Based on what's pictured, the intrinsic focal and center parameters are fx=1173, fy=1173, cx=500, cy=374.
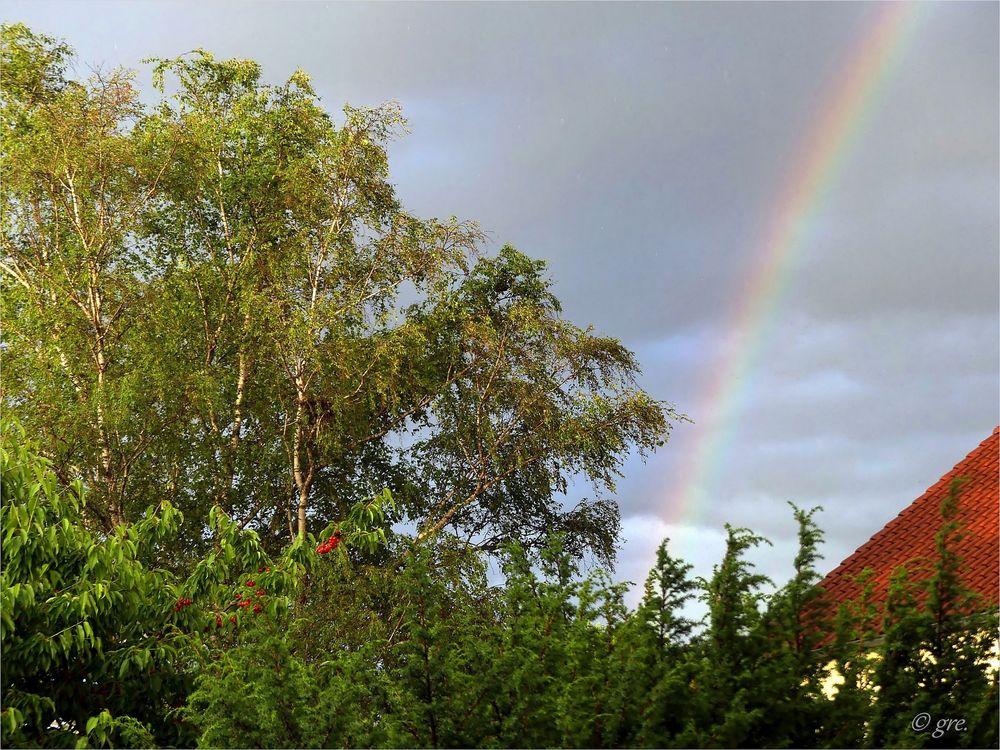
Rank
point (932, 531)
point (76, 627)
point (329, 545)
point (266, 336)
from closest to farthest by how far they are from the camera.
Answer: point (76, 627), point (329, 545), point (932, 531), point (266, 336)

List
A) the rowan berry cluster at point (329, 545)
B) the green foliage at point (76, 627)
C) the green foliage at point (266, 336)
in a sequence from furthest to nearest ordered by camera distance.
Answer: the green foliage at point (266, 336)
the rowan berry cluster at point (329, 545)
the green foliage at point (76, 627)

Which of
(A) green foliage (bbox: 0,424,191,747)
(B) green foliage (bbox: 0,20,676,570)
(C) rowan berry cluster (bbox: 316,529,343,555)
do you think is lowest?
(A) green foliage (bbox: 0,424,191,747)

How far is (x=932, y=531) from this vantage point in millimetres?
13766

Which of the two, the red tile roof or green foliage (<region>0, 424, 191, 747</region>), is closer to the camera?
green foliage (<region>0, 424, 191, 747</region>)

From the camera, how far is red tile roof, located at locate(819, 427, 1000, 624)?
1238cm

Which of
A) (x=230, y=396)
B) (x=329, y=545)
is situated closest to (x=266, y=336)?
(x=230, y=396)

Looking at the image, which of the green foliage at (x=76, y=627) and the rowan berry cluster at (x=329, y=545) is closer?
the green foliage at (x=76, y=627)

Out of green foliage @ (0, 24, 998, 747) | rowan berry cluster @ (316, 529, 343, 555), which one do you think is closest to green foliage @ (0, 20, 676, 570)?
green foliage @ (0, 24, 998, 747)

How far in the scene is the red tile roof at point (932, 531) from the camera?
12.4 m

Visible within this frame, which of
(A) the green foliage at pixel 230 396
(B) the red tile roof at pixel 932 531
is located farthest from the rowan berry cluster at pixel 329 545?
(B) the red tile roof at pixel 932 531

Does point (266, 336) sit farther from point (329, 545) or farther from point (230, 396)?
point (329, 545)

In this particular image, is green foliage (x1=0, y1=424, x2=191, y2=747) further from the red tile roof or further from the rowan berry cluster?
the red tile roof

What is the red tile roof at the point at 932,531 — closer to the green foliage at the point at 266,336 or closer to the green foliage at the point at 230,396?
the green foliage at the point at 230,396

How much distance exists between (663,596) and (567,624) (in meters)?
0.84
